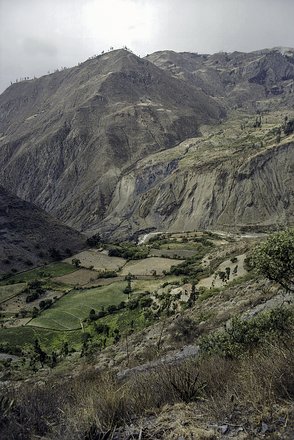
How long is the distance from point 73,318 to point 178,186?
110868 mm

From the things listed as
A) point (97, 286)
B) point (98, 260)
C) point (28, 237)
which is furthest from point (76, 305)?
point (28, 237)

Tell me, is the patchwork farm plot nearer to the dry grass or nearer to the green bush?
the green bush

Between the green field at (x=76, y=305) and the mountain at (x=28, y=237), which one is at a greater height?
the mountain at (x=28, y=237)

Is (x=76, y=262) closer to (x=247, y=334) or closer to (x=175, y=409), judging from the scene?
(x=247, y=334)

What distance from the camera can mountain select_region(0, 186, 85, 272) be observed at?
380ft

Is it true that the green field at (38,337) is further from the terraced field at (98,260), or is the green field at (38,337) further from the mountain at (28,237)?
the mountain at (28,237)

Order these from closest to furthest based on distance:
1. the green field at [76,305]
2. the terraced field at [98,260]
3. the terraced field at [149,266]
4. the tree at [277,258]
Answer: the tree at [277,258], the green field at [76,305], the terraced field at [149,266], the terraced field at [98,260]

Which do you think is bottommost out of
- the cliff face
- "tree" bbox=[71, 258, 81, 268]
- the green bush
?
"tree" bbox=[71, 258, 81, 268]

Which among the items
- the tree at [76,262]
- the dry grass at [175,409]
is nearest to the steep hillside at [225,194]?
the tree at [76,262]

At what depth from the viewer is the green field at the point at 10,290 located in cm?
9011

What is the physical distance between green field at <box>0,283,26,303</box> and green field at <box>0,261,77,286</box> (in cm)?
401

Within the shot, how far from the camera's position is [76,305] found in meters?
80.0

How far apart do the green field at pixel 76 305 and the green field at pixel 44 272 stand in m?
17.0

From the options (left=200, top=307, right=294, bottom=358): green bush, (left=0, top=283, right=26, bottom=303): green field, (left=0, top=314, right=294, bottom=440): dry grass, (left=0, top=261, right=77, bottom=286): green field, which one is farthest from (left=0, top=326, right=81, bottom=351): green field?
(left=0, top=314, right=294, bottom=440): dry grass
